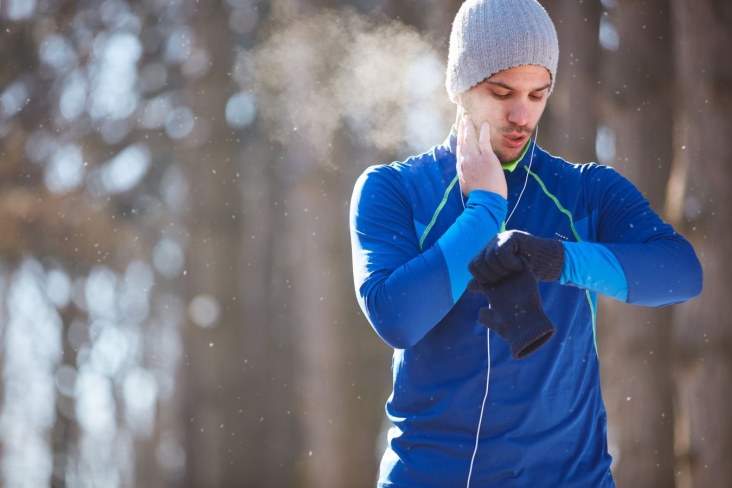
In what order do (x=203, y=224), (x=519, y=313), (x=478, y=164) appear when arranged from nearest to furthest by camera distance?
(x=519, y=313)
(x=478, y=164)
(x=203, y=224)

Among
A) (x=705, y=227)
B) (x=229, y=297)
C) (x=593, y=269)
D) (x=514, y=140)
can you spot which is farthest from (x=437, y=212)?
(x=229, y=297)

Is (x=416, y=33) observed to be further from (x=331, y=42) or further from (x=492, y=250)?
(x=492, y=250)

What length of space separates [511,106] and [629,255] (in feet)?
1.42

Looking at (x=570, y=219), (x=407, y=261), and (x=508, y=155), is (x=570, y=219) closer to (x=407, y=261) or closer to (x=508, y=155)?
(x=508, y=155)

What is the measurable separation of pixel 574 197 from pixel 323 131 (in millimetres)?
6248

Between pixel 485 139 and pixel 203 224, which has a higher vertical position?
pixel 203 224

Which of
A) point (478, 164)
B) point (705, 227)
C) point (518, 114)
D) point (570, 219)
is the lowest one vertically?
point (570, 219)

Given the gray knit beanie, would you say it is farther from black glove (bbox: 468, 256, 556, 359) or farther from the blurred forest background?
the blurred forest background

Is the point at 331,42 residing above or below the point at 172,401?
above

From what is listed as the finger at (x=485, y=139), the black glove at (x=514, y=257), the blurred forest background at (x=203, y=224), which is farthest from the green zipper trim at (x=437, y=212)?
the blurred forest background at (x=203, y=224)

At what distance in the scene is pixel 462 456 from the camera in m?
1.88

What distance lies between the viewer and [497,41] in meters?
2.17

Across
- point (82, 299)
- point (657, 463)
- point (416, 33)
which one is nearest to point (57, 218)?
point (82, 299)

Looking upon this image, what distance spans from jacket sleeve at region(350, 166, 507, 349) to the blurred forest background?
5210mm
